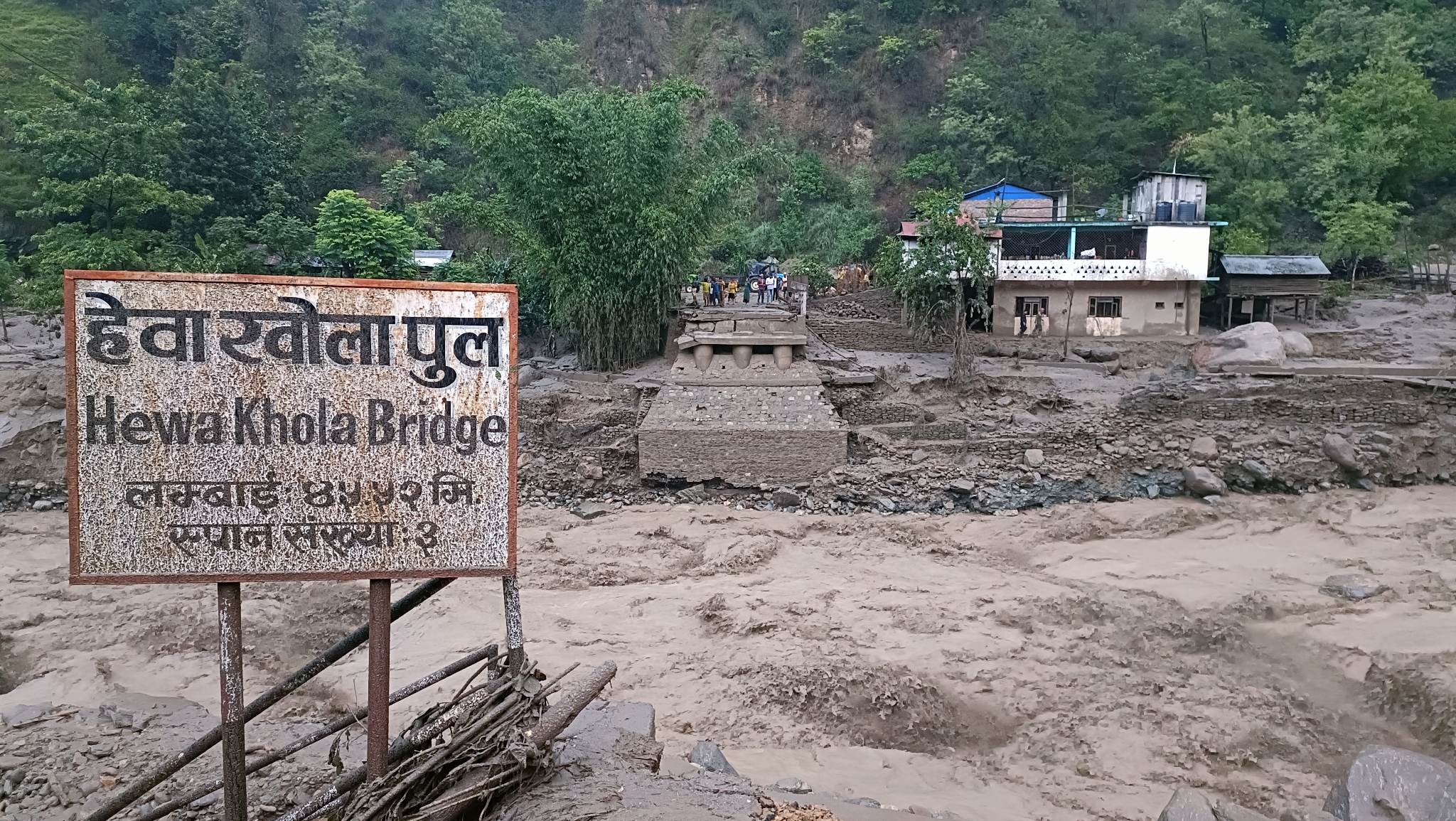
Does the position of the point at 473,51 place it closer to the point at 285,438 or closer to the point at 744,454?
the point at 744,454

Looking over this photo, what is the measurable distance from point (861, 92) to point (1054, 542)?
29963 millimetres

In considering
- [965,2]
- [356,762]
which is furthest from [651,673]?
[965,2]

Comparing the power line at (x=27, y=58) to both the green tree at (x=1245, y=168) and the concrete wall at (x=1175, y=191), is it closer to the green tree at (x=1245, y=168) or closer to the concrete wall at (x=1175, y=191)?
the concrete wall at (x=1175, y=191)

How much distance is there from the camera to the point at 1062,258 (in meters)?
23.1

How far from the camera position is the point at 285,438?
159 inches

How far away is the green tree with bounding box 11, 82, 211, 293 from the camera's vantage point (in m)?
20.2

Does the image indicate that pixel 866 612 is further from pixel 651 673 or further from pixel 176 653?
pixel 176 653

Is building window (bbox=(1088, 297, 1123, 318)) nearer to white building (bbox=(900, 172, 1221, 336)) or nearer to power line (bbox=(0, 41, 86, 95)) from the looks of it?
white building (bbox=(900, 172, 1221, 336))

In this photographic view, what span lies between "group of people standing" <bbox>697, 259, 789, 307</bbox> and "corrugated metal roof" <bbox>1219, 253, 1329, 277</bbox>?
11.7 meters

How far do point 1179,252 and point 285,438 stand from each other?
75.8ft

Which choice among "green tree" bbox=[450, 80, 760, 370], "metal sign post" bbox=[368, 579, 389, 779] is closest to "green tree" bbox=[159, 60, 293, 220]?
"green tree" bbox=[450, 80, 760, 370]

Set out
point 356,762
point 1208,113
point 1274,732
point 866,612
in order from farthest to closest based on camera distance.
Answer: point 1208,113, point 866,612, point 1274,732, point 356,762

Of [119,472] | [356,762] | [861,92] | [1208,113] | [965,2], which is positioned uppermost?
[965,2]

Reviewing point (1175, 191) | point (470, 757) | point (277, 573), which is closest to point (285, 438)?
point (277, 573)
